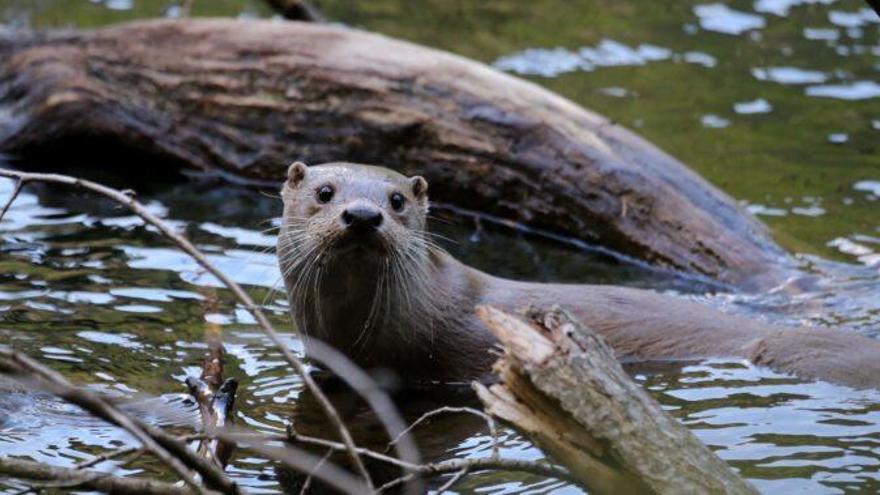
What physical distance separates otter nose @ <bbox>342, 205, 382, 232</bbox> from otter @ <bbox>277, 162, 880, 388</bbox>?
0.02 meters

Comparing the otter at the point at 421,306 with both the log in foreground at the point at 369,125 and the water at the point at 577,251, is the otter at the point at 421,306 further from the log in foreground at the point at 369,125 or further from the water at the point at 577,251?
the log in foreground at the point at 369,125

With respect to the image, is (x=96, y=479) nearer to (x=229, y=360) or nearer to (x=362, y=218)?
(x=362, y=218)

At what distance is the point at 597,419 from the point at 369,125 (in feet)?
14.8

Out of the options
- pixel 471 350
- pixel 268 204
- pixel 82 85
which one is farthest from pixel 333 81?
pixel 471 350

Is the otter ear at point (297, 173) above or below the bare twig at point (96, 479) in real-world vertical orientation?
above

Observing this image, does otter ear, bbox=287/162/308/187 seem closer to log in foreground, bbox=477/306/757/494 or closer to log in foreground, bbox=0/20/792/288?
log in foreground, bbox=0/20/792/288

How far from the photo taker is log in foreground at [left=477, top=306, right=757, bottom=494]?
10.6 ft

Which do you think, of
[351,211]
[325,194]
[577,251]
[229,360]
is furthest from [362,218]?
[577,251]

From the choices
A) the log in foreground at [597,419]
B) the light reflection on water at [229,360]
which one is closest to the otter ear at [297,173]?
the light reflection on water at [229,360]

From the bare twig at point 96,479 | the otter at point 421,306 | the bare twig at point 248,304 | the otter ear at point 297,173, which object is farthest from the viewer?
the otter ear at point 297,173

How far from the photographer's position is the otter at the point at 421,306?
5.13 meters

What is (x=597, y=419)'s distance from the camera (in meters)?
3.22

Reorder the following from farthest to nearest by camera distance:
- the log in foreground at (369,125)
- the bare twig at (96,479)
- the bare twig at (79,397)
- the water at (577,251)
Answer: the log in foreground at (369,125), the water at (577,251), the bare twig at (96,479), the bare twig at (79,397)

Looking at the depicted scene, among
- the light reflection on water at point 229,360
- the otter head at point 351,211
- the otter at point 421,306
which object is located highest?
the otter head at point 351,211
